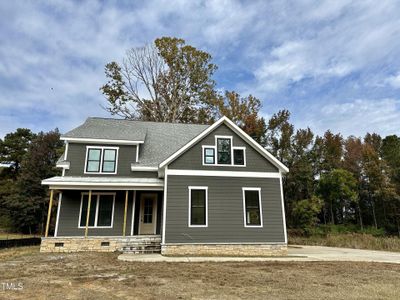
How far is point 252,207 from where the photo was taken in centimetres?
1188

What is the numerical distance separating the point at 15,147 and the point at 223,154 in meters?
31.4

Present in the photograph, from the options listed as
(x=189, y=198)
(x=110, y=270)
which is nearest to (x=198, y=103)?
(x=189, y=198)

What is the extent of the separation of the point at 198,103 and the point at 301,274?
21897mm

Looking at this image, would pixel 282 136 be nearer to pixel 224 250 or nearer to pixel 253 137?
pixel 253 137

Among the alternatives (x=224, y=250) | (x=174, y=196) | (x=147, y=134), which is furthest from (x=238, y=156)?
(x=147, y=134)

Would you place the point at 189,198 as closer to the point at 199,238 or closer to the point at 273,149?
the point at 199,238

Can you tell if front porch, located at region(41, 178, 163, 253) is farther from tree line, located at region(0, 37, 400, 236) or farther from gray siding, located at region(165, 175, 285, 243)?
tree line, located at region(0, 37, 400, 236)

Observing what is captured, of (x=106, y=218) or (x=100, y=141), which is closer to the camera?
(x=106, y=218)

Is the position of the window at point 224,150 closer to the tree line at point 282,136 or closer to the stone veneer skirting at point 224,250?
the stone veneer skirting at point 224,250

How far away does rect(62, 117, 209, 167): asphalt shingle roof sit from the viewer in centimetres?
1414

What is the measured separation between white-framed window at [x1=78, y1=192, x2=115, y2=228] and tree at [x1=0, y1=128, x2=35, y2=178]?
2414 centimetres

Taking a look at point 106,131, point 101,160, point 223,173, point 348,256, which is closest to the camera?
point 348,256

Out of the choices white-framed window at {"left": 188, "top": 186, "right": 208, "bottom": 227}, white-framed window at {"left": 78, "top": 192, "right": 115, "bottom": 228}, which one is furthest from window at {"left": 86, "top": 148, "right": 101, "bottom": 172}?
white-framed window at {"left": 188, "top": 186, "right": 208, "bottom": 227}

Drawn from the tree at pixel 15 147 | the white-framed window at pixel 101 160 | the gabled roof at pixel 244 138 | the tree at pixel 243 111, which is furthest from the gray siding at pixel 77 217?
the tree at pixel 15 147
